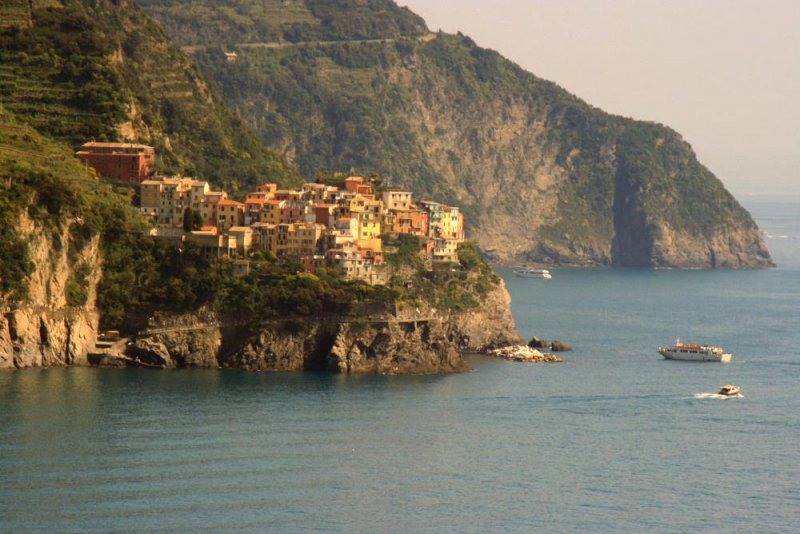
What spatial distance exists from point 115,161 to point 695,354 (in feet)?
115

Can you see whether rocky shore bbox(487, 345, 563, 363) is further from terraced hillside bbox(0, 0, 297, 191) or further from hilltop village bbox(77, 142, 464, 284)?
terraced hillside bbox(0, 0, 297, 191)

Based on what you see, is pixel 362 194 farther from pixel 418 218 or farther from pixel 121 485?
pixel 121 485

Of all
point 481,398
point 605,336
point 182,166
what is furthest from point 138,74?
point 481,398

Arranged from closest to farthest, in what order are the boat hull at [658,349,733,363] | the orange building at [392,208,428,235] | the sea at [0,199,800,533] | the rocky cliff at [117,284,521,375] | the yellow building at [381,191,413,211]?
the sea at [0,199,800,533]
the rocky cliff at [117,284,521,375]
the boat hull at [658,349,733,363]
the orange building at [392,208,428,235]
the yellow building at [381,191,413,211]

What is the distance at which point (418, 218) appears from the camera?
121375 millimetres

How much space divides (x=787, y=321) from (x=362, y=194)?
134 ft

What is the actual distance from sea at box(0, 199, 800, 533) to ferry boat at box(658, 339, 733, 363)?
6320 mm

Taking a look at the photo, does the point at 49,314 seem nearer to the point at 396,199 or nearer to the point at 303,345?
the point at 303,345

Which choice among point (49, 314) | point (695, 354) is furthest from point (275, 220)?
point (695, 354)

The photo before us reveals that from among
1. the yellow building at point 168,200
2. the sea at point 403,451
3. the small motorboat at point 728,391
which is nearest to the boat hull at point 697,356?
the sea at point 403,451

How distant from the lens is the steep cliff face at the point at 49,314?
92.4 metres

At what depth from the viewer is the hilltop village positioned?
4139 inches

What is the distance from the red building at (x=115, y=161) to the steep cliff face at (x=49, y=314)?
589 inches

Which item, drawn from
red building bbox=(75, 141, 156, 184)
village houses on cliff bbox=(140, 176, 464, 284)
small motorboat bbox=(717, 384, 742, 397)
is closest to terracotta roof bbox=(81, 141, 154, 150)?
red building bbox=(75, 141, 156, 184)
